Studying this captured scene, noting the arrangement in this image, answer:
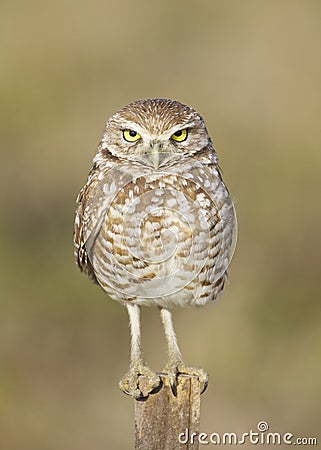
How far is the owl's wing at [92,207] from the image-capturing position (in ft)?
14.2

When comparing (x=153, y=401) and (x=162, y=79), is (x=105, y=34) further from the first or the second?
(x=153, y=401)

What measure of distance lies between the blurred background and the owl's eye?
116 inches

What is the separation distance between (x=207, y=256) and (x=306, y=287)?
454 centimetres

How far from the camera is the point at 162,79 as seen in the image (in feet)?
35.6

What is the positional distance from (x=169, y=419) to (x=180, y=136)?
4.09ft

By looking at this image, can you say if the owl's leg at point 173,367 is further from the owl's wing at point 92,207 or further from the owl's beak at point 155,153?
the owl's beak at point 155,153

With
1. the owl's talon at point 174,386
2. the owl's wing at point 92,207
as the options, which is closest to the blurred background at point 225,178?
the owl's wing at point 92,207

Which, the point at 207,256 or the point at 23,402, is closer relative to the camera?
the point at 207,256

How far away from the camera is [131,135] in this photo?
13.9 ft

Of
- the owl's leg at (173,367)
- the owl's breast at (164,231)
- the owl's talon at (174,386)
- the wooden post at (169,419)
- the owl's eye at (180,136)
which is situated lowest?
the wooden post at (169,419)

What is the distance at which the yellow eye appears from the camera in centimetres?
420

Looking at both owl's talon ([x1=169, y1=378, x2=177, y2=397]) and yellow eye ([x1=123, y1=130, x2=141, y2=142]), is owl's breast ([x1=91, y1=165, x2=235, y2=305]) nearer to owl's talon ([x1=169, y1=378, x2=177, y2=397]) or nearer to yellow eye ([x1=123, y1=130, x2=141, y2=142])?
yellow eye ([x1=123, y1=130, x2=141, y2=142])

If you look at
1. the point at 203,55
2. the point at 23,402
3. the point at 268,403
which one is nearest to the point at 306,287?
the point at 268,403

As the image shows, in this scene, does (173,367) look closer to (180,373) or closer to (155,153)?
(180,373)
